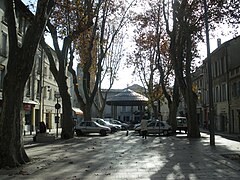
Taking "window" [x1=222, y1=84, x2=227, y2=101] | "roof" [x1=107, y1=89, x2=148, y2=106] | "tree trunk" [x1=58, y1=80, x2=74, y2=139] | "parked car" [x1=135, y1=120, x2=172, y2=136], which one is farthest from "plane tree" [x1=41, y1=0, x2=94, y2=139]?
"window" [x1=222, y1=84, x2=227, y2=101]

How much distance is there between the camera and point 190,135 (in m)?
27.9

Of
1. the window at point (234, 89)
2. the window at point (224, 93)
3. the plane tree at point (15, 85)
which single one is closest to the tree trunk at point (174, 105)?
the window at point (234, 89)

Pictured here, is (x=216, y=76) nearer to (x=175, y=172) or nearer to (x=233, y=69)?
(x=233, y=69)

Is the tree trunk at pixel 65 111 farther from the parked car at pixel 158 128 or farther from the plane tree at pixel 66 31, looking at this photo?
the parked car at pixel 158 128

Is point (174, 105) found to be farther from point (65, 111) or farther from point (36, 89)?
point (36, 89)

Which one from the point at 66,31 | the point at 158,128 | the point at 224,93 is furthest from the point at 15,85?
the point at 224,93

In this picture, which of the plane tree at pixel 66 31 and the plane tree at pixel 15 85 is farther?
the plane tree at pixel 66 31

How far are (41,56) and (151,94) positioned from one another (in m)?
15.9

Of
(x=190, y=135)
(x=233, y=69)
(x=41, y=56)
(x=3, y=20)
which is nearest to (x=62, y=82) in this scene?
(x=3, y=20)

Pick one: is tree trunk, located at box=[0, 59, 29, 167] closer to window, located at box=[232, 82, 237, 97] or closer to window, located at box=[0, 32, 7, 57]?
window, located at box=[0, 32, 7, 57]

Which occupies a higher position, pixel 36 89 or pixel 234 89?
pixel 36 89

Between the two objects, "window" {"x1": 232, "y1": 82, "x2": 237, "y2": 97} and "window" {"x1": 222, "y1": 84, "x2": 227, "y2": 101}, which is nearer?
"window" {"x1": 232, "y1": 82, "x2": 237, "y2": 97}

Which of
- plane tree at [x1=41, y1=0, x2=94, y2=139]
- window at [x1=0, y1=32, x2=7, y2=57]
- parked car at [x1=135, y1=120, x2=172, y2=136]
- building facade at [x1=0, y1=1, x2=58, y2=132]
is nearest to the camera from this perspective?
plane tree at [x1=41, y1=0, x2=94, y2=139]

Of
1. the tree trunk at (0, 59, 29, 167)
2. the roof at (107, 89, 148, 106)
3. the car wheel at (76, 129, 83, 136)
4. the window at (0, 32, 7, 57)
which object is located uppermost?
the window at (0, 32, 7, 57)
